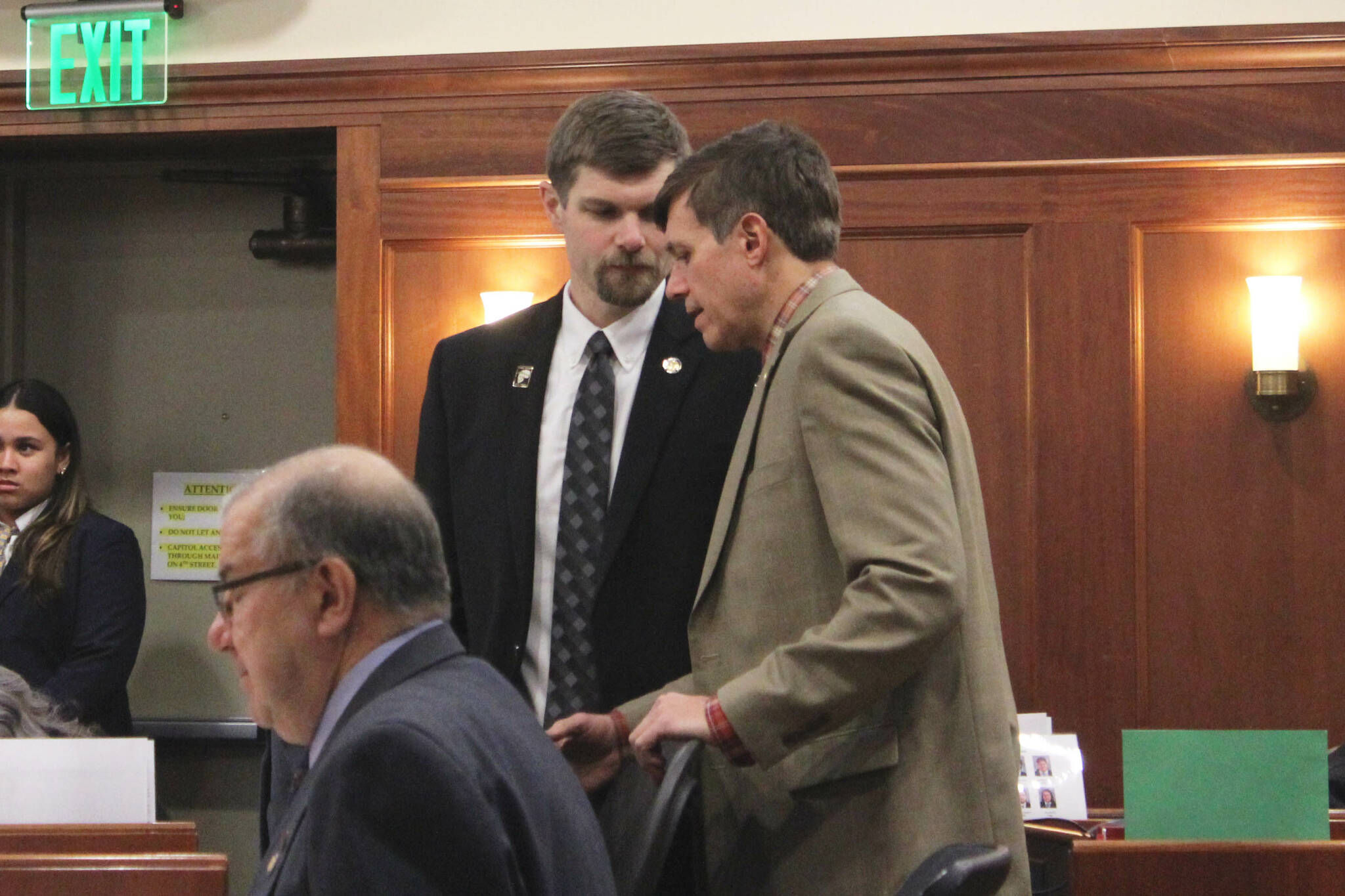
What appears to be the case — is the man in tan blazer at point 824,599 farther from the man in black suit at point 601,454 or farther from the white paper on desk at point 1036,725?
the white paper on desk at point 1036,725

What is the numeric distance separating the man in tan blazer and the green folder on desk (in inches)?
11.7

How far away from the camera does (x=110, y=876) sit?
5.72ft

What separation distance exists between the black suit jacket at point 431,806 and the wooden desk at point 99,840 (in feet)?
2.08

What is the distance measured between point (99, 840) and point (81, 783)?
10 centimetres

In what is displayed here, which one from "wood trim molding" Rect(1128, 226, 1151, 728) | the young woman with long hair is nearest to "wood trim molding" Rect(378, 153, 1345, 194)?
"wood trim molding" Rect(1128, 226, 1151, 728)

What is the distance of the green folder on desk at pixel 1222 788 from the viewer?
1854 mm

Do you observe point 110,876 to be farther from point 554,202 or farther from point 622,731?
point 554,202

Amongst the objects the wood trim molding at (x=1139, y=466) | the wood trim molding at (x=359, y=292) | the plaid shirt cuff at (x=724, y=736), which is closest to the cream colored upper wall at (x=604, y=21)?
the wood trim molding at (x=359, y=292)

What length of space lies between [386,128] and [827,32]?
3.61ft

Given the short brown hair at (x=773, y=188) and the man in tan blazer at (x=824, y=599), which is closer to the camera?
the man in tan blazer at (x=824, y=599)

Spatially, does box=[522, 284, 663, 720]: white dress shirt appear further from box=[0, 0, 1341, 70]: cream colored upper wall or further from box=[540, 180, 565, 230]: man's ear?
box=[0, 0, 1341, 70]: cream colored upper wall

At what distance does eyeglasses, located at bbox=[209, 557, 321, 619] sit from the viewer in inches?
50.2

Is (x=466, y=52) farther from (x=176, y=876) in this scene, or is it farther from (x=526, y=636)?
(x=176, y=876)

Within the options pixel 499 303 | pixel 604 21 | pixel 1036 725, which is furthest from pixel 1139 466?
pixel 604 21
